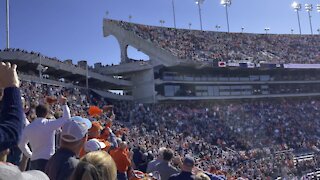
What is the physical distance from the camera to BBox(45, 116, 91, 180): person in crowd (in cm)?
340

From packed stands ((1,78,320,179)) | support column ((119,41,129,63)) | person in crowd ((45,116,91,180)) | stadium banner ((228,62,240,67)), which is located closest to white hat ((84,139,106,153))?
person in crowd ((45,116,91,180))

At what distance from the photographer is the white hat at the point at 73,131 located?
11.4 feet

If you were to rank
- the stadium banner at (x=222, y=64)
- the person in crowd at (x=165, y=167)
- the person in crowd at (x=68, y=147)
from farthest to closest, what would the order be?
the stadium banner at (x=222, y=64), the person in crowd at (x=165, y=167), the person in crowd at (x=68, y=147)

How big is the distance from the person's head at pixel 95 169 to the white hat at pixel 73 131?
3.87 ft

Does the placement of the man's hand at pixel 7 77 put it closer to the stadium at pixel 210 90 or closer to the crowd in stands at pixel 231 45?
the stadium at pixel 210 90

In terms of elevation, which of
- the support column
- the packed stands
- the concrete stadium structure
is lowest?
the packed stands

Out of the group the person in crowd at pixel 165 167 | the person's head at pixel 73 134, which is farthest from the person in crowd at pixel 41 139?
the person in crowd at pixel 165 167

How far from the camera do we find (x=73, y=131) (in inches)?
→ 137

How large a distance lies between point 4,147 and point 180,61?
35.9 metres

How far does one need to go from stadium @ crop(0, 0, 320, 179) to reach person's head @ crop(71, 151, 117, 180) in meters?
21.6

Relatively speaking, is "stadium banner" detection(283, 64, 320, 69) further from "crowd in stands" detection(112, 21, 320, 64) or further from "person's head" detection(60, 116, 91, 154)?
"person's head" detection(60, 116, 91, 154)

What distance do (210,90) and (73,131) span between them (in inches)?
1509

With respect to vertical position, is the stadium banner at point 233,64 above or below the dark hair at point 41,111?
above

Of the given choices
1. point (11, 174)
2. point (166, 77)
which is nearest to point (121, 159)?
point (11, 174)
